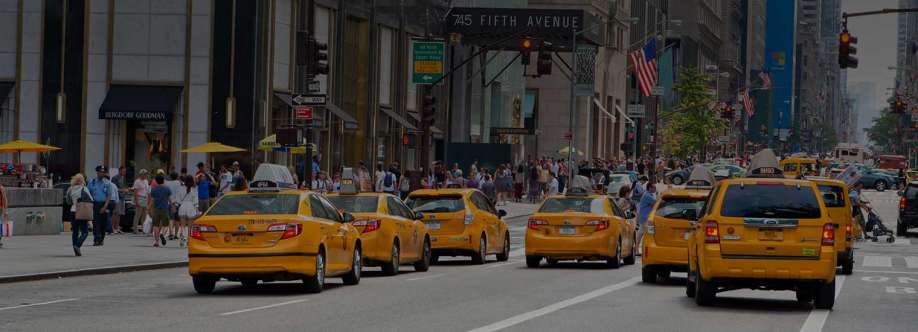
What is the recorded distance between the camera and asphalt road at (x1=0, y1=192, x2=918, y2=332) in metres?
16.8

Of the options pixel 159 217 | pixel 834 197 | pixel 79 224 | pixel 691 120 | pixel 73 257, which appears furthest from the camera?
pixel 691 120

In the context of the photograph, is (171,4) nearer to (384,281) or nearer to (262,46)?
(262,46)

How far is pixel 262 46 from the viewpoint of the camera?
50.1 metres

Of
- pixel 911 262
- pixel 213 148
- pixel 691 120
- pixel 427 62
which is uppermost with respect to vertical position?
pixel 691 120

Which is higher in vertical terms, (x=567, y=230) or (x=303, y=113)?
(x=303, y=113)

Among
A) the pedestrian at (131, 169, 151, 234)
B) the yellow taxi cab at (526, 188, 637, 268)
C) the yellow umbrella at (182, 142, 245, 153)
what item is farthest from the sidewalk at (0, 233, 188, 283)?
the yellow umbrella at (182, 142, 245, 153)

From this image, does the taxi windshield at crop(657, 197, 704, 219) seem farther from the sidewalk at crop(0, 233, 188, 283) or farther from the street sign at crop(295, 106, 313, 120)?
the street sign at crop(295, 106, 313, 120)

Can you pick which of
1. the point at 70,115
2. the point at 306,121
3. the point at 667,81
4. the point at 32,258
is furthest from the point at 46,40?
the point at 667,81

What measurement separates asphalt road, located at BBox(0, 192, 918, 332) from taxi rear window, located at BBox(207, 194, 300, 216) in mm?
1076

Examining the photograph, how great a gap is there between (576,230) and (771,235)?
9983 millimetres

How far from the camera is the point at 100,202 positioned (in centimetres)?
3262

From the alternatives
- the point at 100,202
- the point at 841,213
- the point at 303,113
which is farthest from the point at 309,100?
the point at 841,213

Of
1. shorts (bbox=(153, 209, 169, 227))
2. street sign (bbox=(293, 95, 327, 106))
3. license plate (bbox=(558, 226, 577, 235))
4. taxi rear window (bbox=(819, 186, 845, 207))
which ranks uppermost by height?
street sign (bbox=(293, 95, 327, 106))

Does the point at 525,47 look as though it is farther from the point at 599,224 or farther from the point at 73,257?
the point at 73,257
